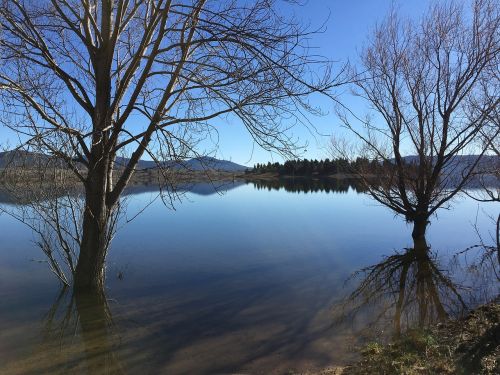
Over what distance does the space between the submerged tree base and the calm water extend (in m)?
0.61

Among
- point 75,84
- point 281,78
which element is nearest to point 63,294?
point 75,84

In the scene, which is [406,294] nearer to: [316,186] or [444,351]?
[444,351]

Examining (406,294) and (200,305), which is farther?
(406,294)

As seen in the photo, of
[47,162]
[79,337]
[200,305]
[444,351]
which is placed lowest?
[79,337]

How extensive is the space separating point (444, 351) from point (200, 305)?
15.9ft

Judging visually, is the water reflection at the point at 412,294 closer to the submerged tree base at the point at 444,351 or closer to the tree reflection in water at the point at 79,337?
the submerged tree base at the point at 444,351

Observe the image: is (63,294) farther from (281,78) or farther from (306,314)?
(281,78)

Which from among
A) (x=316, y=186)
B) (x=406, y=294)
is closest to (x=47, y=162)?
(x=406, y=294)

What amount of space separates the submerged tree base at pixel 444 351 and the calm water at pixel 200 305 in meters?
0.61

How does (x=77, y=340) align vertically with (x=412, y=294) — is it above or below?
below

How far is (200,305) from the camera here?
8844mm

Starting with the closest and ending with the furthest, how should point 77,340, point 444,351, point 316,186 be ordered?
point 444,351 < point 77,340 < point 316,186

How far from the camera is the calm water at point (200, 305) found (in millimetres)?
6281

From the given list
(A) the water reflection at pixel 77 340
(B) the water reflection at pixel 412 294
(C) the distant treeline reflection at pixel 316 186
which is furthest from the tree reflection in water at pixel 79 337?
(C) the distant treeline reflection at pixel 316 186
